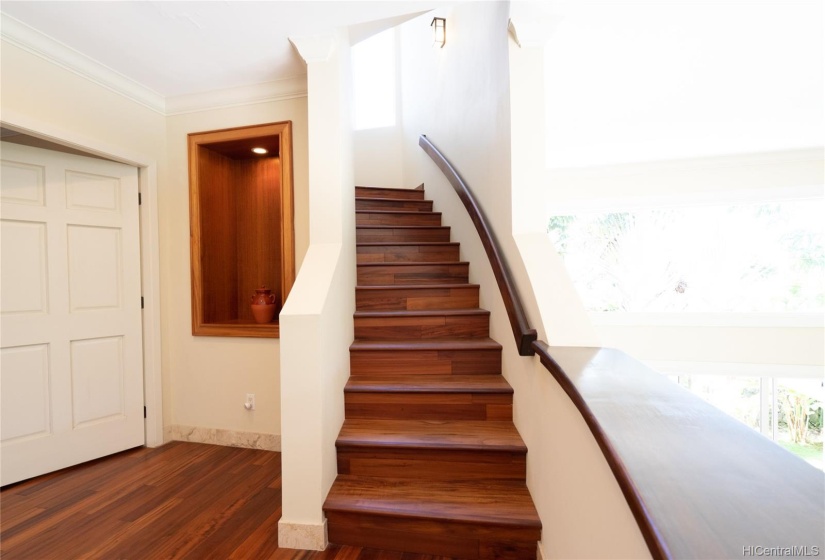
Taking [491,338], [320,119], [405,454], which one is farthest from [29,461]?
[491,338]

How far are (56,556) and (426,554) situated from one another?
1.60 metres

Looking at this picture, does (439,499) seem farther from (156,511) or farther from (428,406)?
(156,511)

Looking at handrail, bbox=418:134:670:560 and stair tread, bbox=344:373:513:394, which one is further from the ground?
handrail, bbox=418:134:670:560

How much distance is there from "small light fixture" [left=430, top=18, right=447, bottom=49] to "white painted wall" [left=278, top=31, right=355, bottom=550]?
1.45m

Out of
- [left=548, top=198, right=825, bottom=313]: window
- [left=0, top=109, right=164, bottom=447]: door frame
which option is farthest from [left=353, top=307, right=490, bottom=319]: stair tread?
[left=548, top=198, right=825, bottom=313]: window

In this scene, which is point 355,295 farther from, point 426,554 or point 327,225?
point 426,554

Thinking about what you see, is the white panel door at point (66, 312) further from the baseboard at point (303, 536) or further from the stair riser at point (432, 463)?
the stair riser at point (432, 463)

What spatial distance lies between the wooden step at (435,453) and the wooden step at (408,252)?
56.7 inches

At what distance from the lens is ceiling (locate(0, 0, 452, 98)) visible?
1.69 metres

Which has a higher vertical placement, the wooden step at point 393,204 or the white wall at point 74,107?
the white wall at point 74,107

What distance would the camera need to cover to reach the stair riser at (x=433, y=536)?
1.36m

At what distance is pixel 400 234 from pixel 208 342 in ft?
5.65

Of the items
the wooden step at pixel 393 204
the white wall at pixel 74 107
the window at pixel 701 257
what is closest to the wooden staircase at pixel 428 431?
the wooden step at pixel 393 204

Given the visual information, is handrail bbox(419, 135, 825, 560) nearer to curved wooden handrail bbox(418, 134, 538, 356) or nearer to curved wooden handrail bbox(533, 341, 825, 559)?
curved wooden handrail bbox(533, 341, 825, 559)
